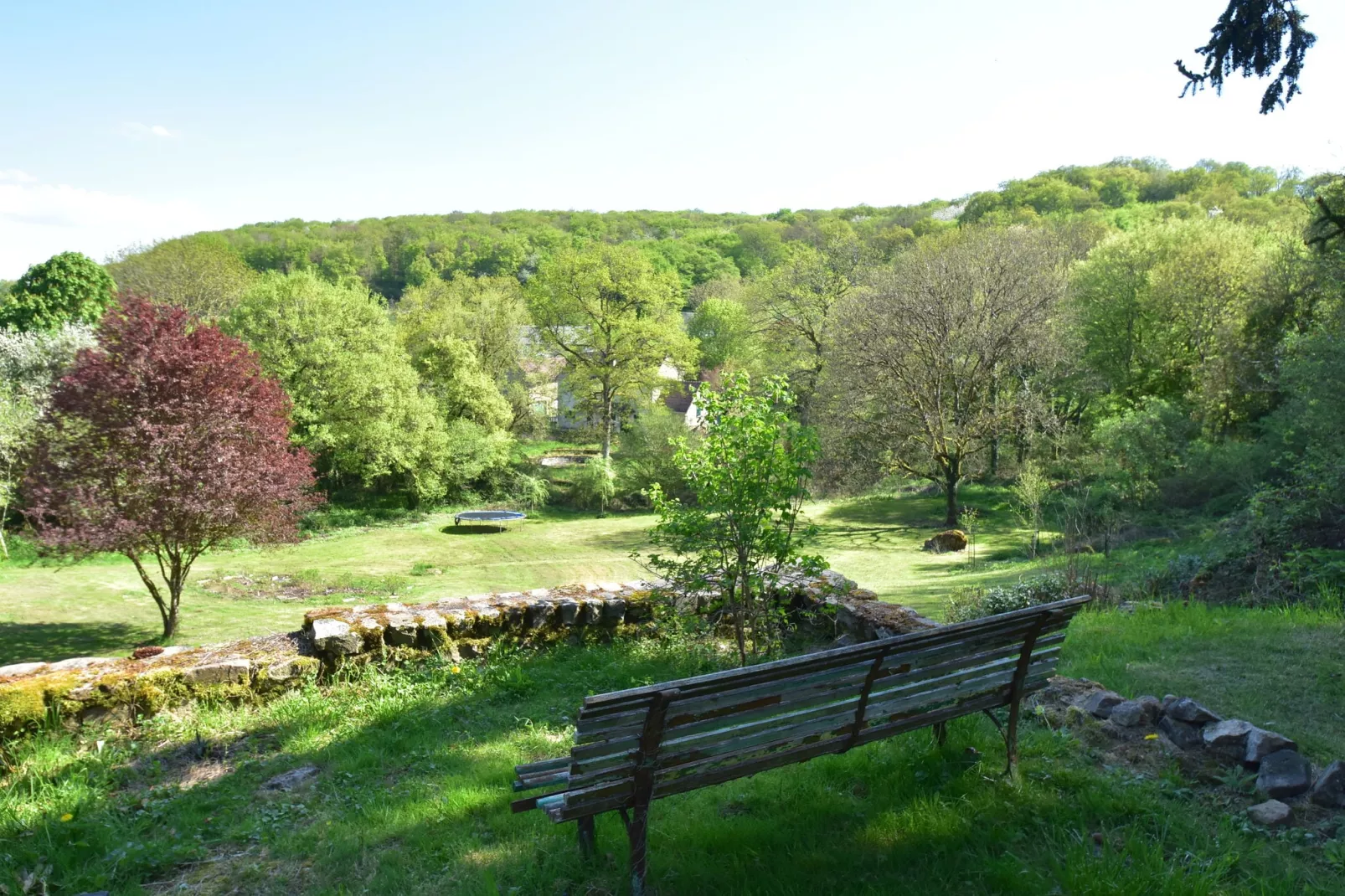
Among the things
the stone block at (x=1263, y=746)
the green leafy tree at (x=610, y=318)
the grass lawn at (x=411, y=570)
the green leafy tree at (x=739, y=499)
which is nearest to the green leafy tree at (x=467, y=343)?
the green leafy tree at (x=610, y=318)

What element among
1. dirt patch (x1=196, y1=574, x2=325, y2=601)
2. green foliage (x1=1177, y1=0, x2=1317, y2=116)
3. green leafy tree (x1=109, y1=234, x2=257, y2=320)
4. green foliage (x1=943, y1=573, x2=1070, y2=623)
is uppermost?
green leafy tree (x1=109, y1=234, x2=257, y2=320)

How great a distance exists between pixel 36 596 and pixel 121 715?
9.70 metres

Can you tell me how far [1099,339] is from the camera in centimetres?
2519

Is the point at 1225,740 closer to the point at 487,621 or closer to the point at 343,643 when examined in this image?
the point at 487,621

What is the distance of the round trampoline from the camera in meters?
23.8

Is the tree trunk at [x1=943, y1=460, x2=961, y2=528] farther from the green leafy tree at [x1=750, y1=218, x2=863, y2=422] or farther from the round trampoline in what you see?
the round trampoline

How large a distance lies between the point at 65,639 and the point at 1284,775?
13.0 meters

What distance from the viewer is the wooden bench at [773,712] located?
2.90m

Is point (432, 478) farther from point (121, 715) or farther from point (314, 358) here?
point (121, 715)

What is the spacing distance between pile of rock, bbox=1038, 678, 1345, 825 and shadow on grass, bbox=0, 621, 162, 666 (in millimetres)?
10539

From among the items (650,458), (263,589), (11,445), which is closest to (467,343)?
(650,458)

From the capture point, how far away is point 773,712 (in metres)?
3.23

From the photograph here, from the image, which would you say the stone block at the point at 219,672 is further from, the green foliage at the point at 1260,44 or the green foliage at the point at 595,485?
the green foliage at the point at 595,485

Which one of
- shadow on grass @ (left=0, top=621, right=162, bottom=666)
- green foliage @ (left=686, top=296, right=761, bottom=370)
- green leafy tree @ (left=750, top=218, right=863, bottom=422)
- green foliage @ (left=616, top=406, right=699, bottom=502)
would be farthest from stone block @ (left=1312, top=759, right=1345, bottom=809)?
green foliage @ (left=686, top=296, right=761, bottom=370)
